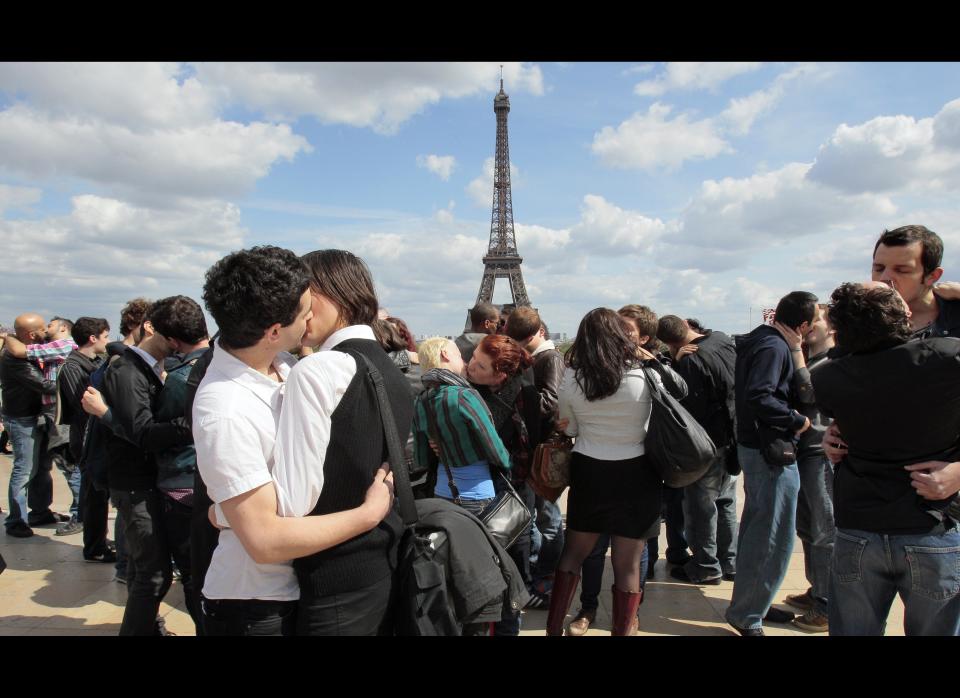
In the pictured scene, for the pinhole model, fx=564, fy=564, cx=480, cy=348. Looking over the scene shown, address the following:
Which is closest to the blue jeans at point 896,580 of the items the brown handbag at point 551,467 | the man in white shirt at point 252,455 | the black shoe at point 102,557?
the brown handbag at point 551,467

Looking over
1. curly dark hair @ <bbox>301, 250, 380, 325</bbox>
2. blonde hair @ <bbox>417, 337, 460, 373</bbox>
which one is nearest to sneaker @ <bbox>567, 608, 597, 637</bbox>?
blonde hair @ <bbox>417, 337, 460, 373</bbox>

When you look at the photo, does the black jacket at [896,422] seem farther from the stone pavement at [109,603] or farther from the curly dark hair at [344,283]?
the stone pavement at [109,603]

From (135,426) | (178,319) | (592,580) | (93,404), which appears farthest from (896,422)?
(93,404)

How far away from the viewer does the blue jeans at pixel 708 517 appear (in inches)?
174

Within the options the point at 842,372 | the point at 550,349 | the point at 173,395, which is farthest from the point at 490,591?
the point at 550,349

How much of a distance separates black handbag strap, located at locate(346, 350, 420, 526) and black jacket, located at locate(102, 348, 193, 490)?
2.00m

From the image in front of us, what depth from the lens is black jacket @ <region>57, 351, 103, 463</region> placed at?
4.87 meters

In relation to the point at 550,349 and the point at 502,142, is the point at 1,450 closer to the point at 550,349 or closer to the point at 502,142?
the point at 550,349

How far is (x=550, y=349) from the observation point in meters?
4.23

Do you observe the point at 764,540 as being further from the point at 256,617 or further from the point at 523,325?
the point at 256,617

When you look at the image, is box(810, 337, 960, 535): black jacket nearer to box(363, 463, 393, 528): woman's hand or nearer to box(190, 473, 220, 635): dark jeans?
box(363, 463, 393, 528): woman's hand

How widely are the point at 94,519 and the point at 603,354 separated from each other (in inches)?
187

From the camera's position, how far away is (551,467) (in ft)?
11.1
